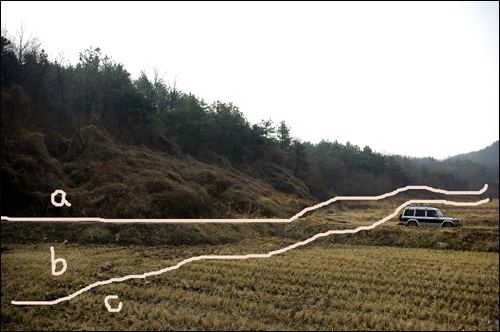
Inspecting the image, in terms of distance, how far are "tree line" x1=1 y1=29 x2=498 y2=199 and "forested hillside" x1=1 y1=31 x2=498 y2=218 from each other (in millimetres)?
150

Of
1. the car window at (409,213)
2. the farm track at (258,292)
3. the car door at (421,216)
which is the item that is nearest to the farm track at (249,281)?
the farm track at (258,292)

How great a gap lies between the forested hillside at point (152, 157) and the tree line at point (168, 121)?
15 centimetres

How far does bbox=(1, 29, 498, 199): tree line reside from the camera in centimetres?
2462

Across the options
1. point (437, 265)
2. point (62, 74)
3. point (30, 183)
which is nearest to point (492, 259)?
point (437, 265)

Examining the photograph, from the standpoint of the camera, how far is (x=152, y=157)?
22172 millimetres

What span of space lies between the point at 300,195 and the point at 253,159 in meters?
12.1

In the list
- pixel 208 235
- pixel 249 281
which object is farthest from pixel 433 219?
pixel 249 281

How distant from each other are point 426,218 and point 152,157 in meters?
19.2

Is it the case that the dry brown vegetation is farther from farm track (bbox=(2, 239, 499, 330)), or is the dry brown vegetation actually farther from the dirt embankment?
farm track (bbox=(2, 239, 499, 330))

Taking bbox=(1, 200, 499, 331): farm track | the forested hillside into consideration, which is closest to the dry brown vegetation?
the forested hillside

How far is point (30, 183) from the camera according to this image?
1109 centimetres

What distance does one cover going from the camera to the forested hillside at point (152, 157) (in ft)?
40.4

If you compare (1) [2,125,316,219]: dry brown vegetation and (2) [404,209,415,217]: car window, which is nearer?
(1) [2,125,316,219]: dry brown vegetation

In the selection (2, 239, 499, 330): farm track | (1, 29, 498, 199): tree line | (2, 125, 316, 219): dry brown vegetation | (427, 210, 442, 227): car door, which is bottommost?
(2, 239, 499, 330): farm track
